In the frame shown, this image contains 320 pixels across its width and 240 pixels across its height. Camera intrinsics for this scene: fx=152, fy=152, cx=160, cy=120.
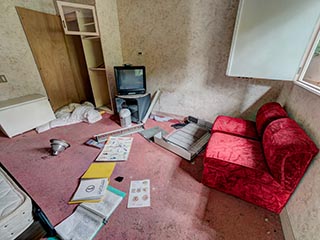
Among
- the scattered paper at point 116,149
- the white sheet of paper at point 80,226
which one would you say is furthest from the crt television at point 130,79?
the white sheet of paper at point 80,226

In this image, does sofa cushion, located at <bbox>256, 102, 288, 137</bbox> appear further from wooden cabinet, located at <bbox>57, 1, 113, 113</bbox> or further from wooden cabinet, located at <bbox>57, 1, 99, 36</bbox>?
wooden cabinet, located at <bbox>57, 1, 99, 36</bbox>

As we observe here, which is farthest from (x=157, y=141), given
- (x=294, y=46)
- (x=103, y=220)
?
(x=294, y=46)

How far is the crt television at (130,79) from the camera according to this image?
2.38 metres

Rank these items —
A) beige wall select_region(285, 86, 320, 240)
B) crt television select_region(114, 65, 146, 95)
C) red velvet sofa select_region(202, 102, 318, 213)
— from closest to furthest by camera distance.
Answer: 1. beige wall select_region(285, 86, 320, 240)
2. red velvet sofa select_region(202, 102, 318, 213)
3. crt television select_region(114, 65, 146, 95)

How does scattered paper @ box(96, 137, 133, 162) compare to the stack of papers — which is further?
scattered paper @ box(96, 137, 133, 162)

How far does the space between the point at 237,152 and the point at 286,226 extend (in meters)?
0.60

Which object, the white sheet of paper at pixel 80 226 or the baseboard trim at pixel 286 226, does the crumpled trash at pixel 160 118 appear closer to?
the white sheet of paper at pixel 80 226

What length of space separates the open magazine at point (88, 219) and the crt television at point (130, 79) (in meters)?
1.63

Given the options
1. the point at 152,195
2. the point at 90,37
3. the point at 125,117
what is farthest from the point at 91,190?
the point at 90,37

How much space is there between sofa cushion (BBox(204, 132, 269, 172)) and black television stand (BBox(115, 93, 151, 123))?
1.33 m

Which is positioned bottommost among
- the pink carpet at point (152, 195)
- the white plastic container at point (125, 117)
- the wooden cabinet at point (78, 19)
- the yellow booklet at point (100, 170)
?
the pink carpet at point (152, 195)

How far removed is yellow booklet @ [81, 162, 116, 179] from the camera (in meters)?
1.59

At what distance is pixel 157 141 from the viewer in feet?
6.82

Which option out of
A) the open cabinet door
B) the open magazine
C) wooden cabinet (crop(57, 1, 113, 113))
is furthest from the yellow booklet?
the open cabinet door
